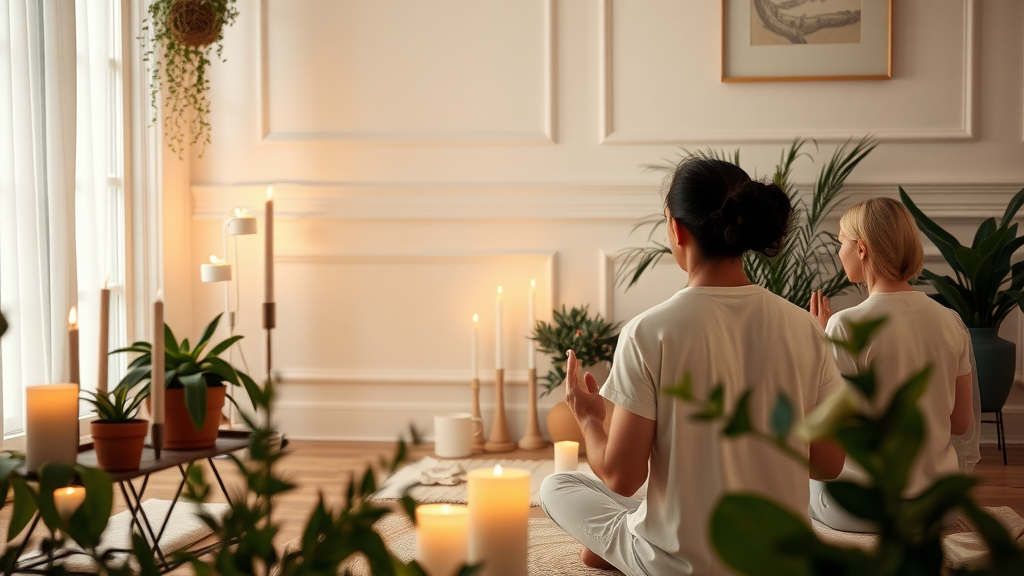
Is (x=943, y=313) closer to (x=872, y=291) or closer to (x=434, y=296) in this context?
(x=872, y=291)

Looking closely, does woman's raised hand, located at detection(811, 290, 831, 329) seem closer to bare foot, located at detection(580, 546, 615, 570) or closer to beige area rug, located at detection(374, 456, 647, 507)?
beige area rug, located at detection(374, 456, 647, 507)

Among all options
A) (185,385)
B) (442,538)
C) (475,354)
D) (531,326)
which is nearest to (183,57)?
(475,354)

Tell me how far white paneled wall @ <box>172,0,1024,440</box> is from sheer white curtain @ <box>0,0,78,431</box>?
2.78ft

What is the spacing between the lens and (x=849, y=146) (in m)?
3.79

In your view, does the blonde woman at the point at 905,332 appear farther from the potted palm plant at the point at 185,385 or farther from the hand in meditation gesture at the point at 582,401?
the potted palm plant at the point at 185,385

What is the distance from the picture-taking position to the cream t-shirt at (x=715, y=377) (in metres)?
1.45

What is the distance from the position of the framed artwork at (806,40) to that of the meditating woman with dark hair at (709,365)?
2465 millimetres

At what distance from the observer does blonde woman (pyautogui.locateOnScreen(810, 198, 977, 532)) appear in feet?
7.01

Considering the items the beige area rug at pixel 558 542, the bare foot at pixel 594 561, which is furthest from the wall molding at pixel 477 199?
the bare foot at pixel 594 561

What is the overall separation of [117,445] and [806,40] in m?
3.18

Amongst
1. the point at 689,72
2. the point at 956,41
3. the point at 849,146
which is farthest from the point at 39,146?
the point at 956,41

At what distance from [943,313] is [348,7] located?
2862 millimetres

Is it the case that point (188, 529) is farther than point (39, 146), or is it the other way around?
point (39, 146)

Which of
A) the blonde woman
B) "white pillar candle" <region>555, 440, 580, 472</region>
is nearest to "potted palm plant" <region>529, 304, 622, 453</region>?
"white pillar candle" <region>555, 440, 580, 472</region>
